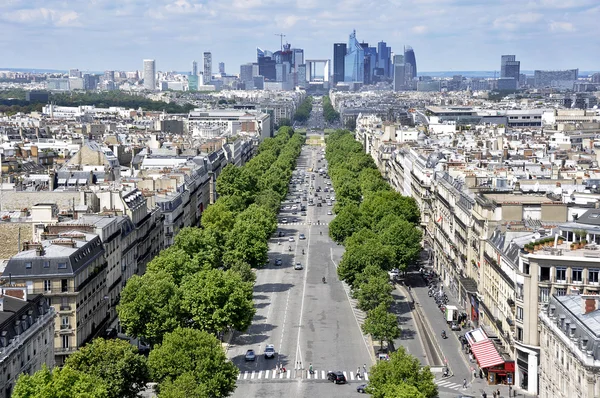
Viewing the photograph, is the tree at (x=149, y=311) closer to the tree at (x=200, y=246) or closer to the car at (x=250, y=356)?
the car at (x=250, y=356)

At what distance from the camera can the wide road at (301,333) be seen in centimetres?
7525

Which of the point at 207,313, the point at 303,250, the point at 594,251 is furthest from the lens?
the point at 303,250

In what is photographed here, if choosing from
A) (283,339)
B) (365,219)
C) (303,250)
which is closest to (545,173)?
(365,219)

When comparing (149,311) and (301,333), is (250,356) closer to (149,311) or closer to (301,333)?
(149,311)

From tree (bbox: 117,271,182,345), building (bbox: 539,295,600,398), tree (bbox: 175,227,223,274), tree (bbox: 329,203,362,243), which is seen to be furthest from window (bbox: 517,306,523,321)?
tree (bbox: 329,203,362,243)

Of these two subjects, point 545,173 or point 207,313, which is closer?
point 207,313

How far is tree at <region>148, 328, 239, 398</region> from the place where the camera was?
64250mm

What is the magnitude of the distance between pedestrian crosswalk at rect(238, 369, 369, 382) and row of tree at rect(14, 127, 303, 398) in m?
5.30

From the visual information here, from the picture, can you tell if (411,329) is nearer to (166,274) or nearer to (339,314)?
(339,314)

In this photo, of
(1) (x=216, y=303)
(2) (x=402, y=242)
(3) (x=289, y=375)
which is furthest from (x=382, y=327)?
(2) (x=402, y=242)

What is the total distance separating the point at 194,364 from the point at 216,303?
58.4ft

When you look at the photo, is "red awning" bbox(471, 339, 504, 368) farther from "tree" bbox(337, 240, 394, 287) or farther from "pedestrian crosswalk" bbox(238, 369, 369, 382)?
"tree" bbox(337, 240, 394, 287)

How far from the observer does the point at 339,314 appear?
320 feet

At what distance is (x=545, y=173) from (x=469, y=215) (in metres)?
27.1
